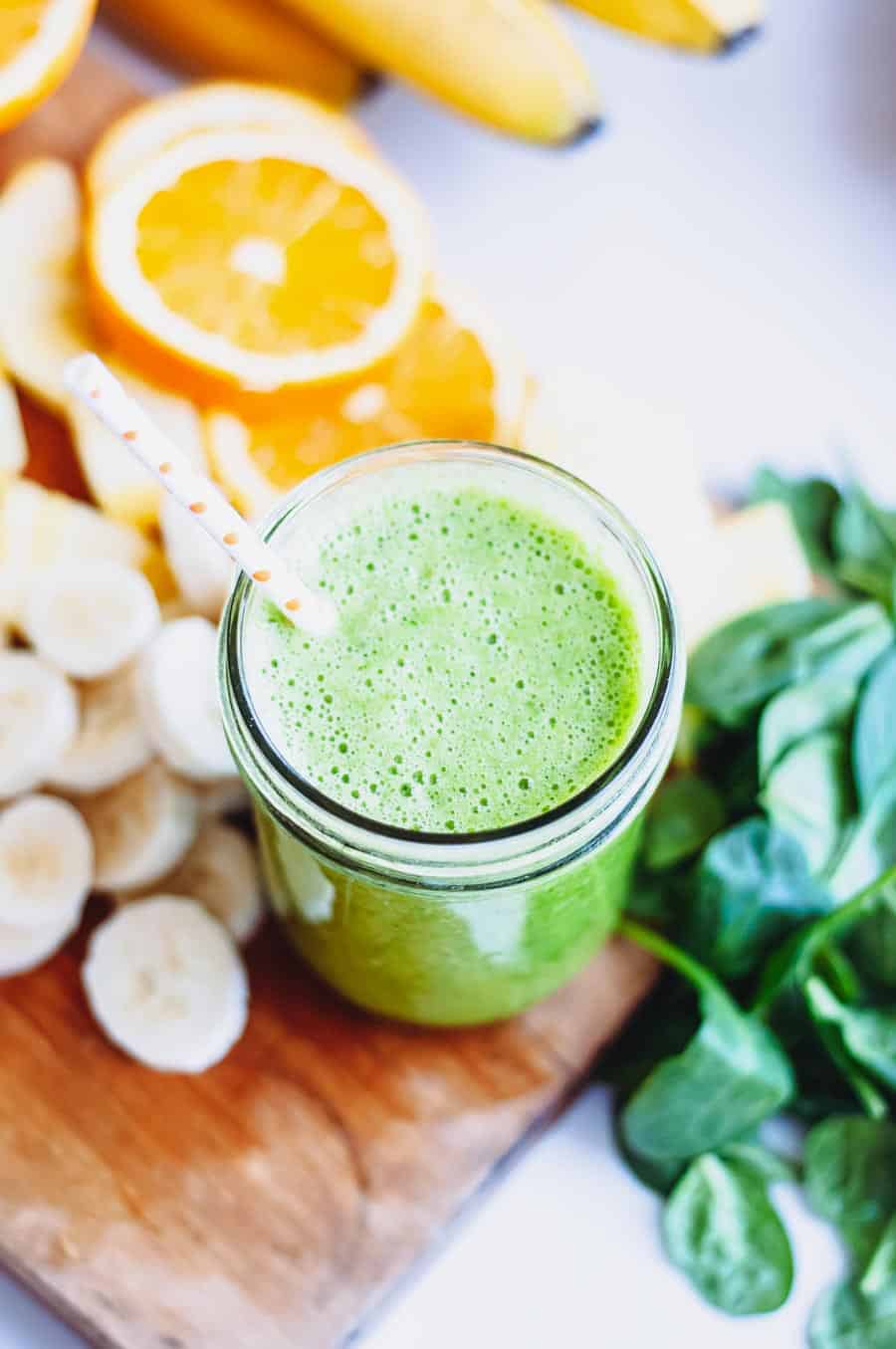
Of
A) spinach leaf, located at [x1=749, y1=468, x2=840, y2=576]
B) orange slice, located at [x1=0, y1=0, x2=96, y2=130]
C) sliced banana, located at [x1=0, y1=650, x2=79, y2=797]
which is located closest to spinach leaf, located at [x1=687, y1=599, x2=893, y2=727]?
spinach leaf, located at [x1=749, y1=468, x2=840, y2=576]

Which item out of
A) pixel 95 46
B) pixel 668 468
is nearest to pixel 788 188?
pixel 668 468

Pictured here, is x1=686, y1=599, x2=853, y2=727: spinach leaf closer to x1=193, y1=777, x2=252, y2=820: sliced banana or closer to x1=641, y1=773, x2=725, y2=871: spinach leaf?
x1=641, y1=773, x2=725, y2=871: spinach leaf

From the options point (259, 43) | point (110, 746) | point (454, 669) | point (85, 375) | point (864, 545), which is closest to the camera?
point (85, 375)

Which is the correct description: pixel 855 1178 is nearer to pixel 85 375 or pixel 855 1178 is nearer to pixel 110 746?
pixel 110 746

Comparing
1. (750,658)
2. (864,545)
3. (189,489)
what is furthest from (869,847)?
(189,489)

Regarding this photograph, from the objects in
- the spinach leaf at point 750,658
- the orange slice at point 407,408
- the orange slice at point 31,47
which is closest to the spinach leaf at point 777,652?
the spinach leaf at point 750,658

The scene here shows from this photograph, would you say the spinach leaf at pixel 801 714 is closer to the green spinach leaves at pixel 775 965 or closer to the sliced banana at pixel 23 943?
the green spinach leaves at pixel 775 965

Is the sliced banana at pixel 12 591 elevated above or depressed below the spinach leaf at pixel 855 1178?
above
